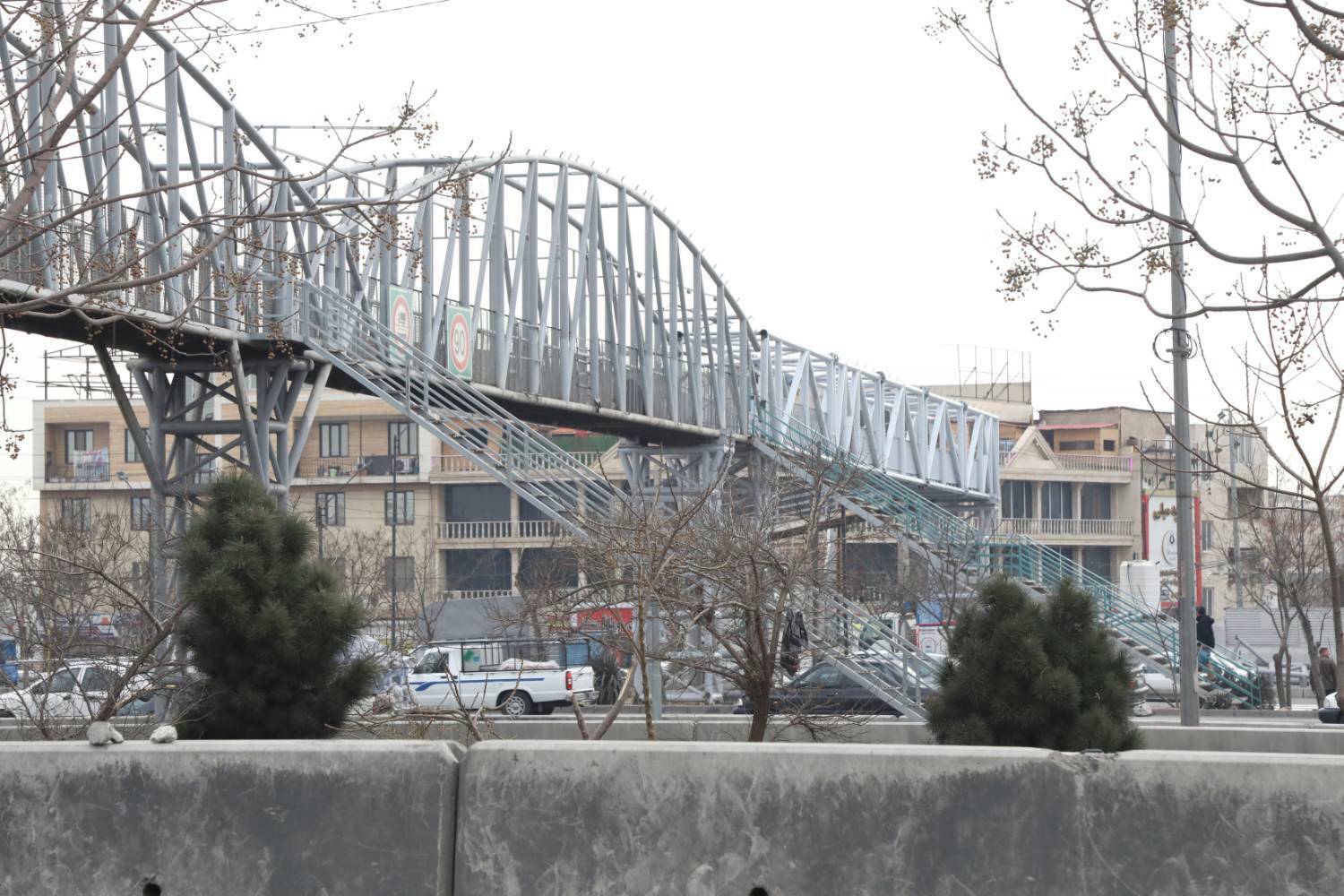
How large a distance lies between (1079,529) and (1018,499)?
12.8 ft

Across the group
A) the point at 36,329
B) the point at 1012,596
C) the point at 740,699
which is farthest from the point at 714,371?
the point at 1012,596

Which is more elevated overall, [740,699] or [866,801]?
[866,801]

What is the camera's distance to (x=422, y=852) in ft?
21.6

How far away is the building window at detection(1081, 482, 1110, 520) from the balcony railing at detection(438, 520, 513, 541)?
3543 cm

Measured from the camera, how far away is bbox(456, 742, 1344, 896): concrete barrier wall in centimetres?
600

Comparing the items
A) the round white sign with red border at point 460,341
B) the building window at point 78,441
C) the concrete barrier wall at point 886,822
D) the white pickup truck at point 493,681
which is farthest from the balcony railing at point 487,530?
the concrete barrier wall at point 886,822

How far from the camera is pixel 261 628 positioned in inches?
467

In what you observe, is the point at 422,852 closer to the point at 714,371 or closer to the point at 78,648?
the point at 78,648

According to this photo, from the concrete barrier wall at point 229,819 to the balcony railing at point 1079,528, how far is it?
8901 centimetres

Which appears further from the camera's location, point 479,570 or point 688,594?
point 479,570

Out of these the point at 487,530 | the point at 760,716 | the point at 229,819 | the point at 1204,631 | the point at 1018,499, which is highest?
the point at 1018,499

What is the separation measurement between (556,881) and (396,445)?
7305 cm

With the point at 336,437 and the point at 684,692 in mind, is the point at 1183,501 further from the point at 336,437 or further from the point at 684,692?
the point at 336,437

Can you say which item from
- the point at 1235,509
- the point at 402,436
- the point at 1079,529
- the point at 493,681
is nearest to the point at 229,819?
the point at 493,681
